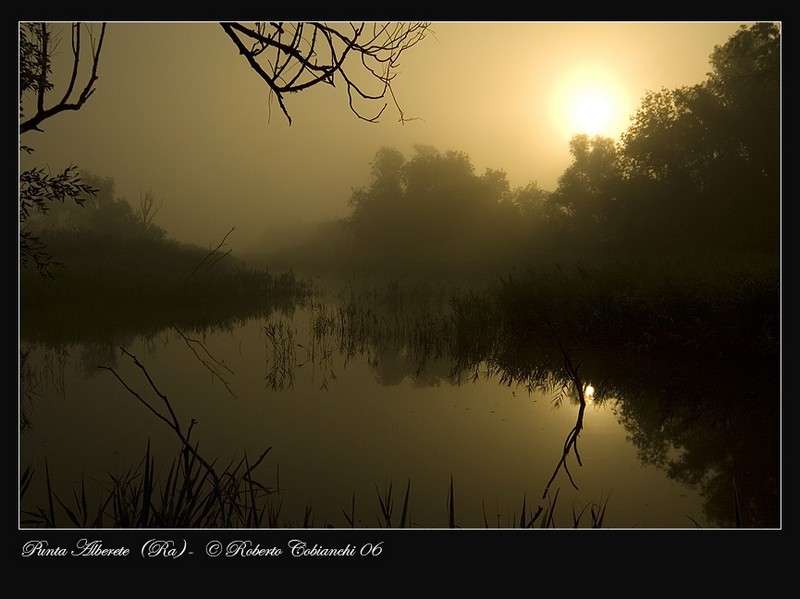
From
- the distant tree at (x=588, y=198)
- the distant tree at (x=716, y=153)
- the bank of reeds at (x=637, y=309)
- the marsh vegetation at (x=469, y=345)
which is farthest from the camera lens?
the distant tree at (x=588, y=198)

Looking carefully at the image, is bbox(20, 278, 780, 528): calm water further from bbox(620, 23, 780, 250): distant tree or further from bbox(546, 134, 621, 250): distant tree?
bbox(620, 23, 780, 250): distant tree

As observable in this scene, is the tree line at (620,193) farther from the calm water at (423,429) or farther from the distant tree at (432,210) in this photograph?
the calm water at (423,429)

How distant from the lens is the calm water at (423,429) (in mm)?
3057

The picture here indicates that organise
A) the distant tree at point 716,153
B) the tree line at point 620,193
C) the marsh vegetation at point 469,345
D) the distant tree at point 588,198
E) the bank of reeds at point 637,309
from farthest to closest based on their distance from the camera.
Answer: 1. the distant tree at point 588,198
2. the tree line at point 620,193
3. the distant tree at point 716,153
4. the bank of reeds at point 637,309
5. the marsh vegetation at point 469,345

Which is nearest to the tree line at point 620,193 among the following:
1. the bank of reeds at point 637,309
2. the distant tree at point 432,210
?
the distant tree at point 432,210

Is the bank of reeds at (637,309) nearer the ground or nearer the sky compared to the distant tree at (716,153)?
nearer the ground

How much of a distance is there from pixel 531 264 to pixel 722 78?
317cm

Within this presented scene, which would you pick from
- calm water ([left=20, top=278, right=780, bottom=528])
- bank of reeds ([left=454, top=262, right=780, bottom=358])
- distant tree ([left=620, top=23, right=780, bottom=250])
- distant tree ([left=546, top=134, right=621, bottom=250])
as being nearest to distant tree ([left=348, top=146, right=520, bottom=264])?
distant tree ([left=546, top=134, right=621, bottom=250])

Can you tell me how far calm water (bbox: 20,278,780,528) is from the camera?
3057mm

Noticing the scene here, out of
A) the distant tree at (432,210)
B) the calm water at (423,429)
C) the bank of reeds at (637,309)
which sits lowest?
the calm water at (423,429)

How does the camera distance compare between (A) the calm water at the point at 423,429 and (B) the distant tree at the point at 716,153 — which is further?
(B) the distant tree at the point at 716,153

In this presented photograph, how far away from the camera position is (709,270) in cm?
576

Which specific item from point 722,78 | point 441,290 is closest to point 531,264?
point 441,290

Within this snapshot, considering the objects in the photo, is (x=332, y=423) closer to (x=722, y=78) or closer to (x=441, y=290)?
(x=441, y=290)
